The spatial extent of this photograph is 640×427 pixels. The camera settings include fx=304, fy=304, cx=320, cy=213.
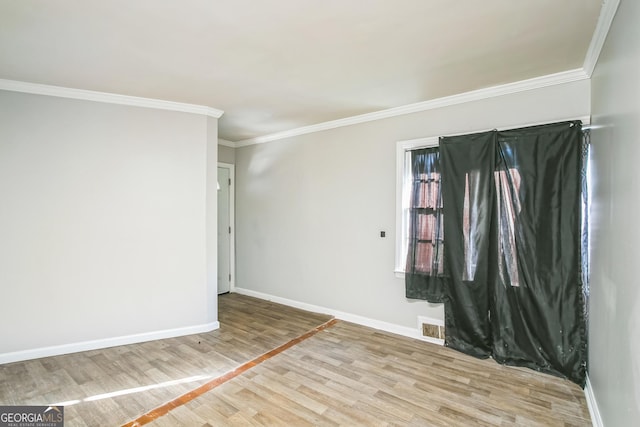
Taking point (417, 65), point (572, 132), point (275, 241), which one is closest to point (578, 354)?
point (572, 132)

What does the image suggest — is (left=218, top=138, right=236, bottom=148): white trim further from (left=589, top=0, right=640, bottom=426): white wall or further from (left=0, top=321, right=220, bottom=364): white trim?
(left=589, top=0, right=640, bottom=426): white wall

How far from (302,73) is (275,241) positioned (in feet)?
8.83

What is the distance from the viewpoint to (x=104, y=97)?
10.2 ft

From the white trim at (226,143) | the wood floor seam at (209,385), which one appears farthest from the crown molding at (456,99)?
the wood floor seam at (209,385)

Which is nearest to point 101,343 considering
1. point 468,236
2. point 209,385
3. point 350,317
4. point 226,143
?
point 209,385

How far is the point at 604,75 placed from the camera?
6.65 ft

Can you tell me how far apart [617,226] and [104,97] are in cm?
429

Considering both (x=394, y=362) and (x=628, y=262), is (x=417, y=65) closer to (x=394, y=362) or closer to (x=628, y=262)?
(x=628, y=262)

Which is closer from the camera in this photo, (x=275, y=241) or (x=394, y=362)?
(x=394, y=362)

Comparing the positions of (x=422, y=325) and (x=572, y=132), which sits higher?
(x=572, y=132)

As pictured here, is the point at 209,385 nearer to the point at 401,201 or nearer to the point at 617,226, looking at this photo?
the point at 401,201

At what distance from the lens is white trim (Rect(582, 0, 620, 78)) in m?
1.71

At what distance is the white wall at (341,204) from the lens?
9.84 feet

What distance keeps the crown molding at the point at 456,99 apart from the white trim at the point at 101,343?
9.33 feet
